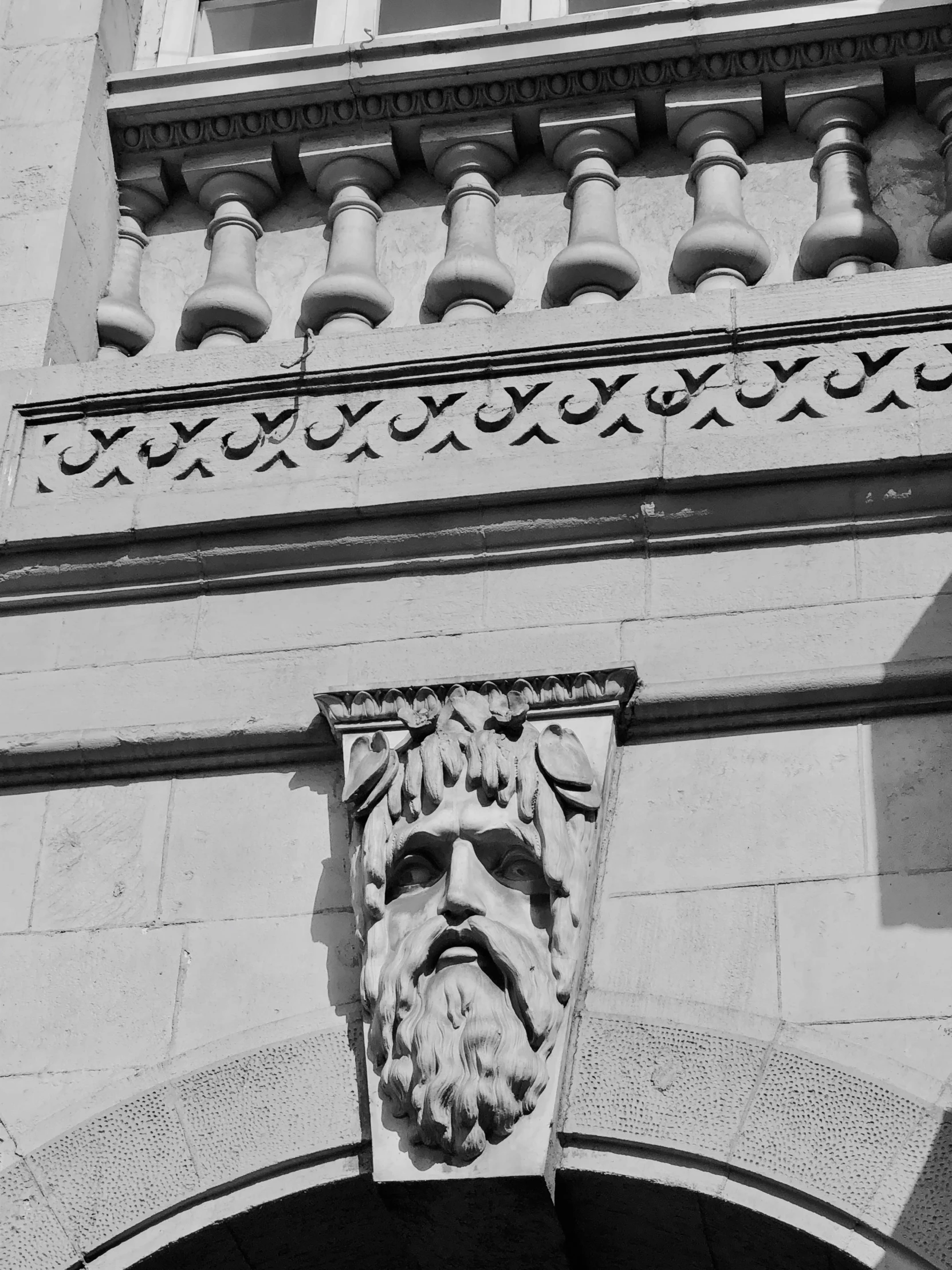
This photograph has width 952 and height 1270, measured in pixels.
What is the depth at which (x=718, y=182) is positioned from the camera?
746cm

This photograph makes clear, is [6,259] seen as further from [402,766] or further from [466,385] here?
[402,766]

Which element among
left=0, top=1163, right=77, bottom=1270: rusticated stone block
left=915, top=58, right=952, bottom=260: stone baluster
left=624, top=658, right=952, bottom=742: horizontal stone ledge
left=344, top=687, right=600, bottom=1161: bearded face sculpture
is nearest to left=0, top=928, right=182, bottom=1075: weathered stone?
left=0, top=1163, right=77, bottom=1270: rusticated stone block

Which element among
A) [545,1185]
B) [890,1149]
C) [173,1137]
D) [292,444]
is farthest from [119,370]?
[890,1149]

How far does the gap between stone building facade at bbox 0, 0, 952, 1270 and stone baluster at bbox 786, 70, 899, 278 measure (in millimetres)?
16

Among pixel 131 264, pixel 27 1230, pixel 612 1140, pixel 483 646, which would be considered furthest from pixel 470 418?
pixel 27 1230

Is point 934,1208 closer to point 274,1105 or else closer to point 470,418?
point 274,1105

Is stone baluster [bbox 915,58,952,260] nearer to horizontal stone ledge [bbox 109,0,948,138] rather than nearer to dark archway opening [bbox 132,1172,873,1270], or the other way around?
horizontal stone ledge [bbox 109,0,948,138]

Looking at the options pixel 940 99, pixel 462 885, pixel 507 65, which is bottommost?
pixel 462 885

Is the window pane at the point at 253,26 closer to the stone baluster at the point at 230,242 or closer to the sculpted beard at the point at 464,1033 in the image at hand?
the stone baluster at the point at 230,242

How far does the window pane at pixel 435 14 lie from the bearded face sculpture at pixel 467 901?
3382mm

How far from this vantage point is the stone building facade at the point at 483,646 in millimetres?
5520

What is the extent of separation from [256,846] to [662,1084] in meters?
1.39

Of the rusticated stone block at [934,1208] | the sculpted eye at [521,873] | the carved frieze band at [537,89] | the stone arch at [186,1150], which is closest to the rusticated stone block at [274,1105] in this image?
the stone arch at [186,1150]

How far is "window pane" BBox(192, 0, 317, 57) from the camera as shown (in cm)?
853
